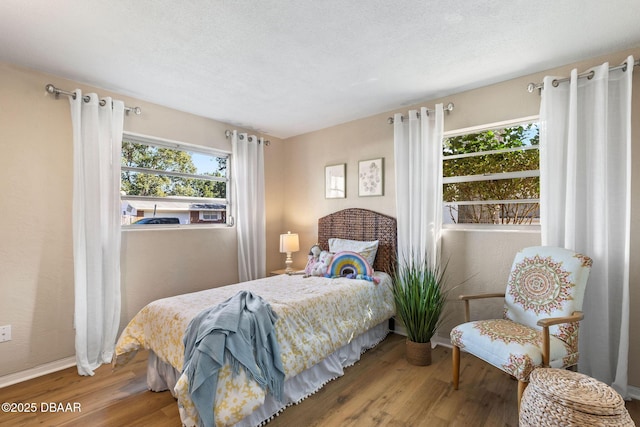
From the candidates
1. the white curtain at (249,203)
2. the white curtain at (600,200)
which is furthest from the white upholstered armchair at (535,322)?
the white curtain at (249,203)

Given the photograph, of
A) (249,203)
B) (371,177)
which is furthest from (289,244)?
(371,177)

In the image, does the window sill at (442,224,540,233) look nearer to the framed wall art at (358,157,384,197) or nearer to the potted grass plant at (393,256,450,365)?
the potted grass plant at (393,256,450,365)

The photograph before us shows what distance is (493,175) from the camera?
9.39 feet

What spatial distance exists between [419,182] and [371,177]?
666mm

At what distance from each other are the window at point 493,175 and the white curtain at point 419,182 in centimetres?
23

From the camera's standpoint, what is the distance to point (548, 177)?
2.40 m

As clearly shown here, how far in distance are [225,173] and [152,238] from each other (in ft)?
4.02

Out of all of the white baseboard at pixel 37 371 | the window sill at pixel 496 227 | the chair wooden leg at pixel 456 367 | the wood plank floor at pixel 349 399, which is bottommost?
the wood plank floor at pixel 349 399

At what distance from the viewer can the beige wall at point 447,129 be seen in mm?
2475

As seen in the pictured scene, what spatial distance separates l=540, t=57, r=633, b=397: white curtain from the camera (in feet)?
7.03

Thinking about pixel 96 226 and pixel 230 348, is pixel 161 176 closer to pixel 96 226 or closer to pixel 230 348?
pixel 96 226

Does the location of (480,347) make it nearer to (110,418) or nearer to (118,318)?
(110,418)

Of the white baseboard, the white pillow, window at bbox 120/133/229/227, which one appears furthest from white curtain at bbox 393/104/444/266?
the white baseboard

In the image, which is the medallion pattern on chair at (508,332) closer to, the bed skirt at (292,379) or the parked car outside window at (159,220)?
the bed skirt at (292,379)
